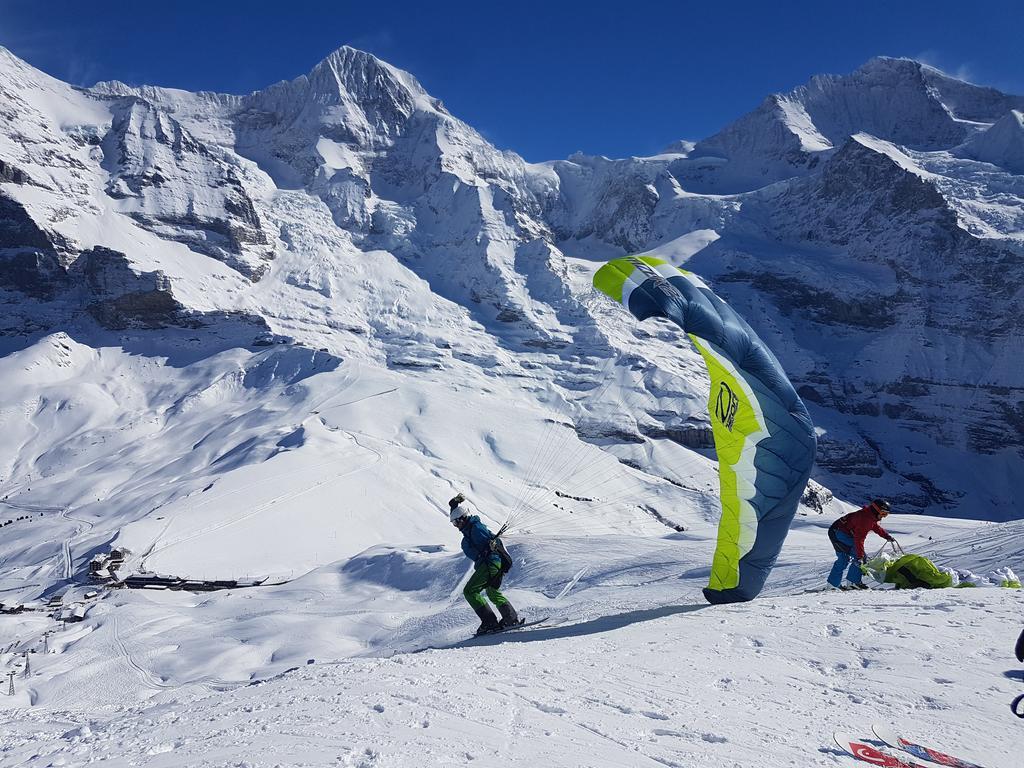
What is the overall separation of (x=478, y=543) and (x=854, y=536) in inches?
244

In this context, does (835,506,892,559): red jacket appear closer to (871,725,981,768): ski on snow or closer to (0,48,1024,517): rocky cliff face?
(871,725,981,768): ski on snow

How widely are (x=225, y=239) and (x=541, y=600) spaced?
132 metres

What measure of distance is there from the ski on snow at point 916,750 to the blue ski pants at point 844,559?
6.65 metres

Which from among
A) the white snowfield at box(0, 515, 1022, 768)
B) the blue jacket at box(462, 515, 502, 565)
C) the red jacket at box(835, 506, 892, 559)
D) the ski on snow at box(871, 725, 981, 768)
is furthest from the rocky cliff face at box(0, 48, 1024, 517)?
the ski on snow at box(871, 725, 981, 768)

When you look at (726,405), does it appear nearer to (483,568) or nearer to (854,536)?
(854,536)

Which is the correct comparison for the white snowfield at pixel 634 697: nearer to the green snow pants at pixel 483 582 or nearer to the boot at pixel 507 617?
the boot at pixel 507 617

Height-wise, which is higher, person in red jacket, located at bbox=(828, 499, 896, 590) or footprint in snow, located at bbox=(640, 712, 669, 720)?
person in red jacket, located at bbox=(828, 499, 896, 590)

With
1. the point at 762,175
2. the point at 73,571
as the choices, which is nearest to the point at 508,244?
the point at 762,175

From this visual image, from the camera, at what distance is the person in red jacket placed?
1163cm

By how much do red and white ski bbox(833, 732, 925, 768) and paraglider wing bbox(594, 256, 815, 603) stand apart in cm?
530

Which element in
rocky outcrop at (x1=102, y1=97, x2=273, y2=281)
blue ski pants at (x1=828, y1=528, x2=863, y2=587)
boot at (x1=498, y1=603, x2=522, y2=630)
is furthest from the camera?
rocky outcrop at (x1=102, y1=97, x2=273, y2=281)

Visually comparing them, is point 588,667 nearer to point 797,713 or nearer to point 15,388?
point 797,713

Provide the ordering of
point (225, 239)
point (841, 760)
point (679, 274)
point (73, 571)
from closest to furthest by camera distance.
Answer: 1. point (841, 760)
2. point (679, 274)
3. point (73, 571)
4. point (225, 239)

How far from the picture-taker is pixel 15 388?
3738 inches
